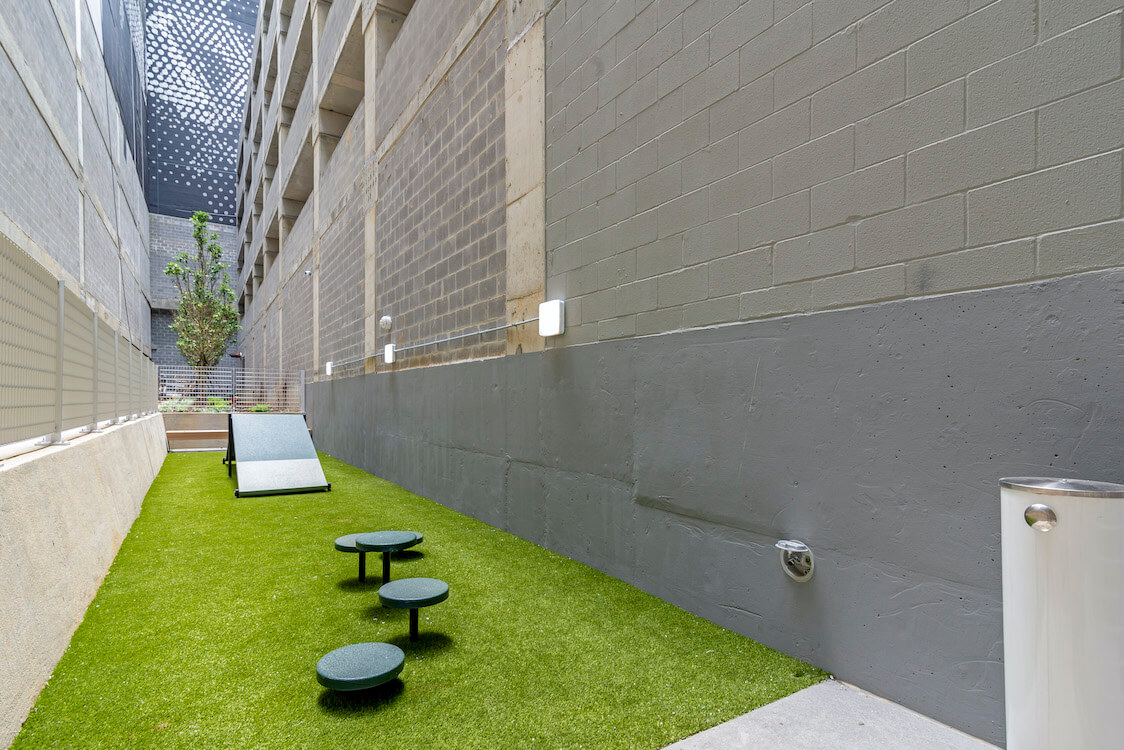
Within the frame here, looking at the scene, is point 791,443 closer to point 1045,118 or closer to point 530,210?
point 1045,118

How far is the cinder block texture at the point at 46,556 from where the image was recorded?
2156mm

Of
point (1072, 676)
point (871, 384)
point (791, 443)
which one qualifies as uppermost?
point (871, 384)

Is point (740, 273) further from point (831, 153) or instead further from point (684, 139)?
point (684, 139)

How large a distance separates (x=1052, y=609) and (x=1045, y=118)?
161cm

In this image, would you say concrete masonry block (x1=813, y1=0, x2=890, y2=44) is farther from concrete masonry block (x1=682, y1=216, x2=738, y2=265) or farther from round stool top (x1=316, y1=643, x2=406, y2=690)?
round stool top (x1=316, y1=643, x2=406, y2=690)

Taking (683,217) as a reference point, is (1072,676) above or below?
below

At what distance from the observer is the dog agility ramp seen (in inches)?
288

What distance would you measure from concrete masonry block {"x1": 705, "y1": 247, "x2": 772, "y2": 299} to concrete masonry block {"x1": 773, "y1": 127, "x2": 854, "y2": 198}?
1.06ft

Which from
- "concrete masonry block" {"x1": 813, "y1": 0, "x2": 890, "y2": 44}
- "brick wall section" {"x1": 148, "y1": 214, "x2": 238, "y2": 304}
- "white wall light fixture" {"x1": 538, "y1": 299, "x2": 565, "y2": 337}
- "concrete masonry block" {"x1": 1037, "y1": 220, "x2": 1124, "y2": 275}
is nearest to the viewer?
"concrete masonry block" {"x1": 1037, "y1": 220, "x2": 1124, "y2": 275}

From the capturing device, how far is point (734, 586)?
303 cm

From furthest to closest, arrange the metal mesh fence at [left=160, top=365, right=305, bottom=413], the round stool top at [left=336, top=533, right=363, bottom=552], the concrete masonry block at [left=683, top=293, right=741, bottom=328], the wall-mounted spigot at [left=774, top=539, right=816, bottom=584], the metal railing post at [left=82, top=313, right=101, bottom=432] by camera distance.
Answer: the metal mesh fence at [left=160, top=365, right=305, bottom=413] < the metal railing post at [left=82, top=313, right=101, bottom=432] < the round stool top at [left=336, top=533, right=363, bottom=552] < the concrete masonry block at [left=683, top=293, right=741, bottom=328] < the wall-mounted spigot at [left=774, top=539, right=816, bottom=584]

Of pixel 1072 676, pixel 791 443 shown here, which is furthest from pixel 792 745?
pixel 791 443

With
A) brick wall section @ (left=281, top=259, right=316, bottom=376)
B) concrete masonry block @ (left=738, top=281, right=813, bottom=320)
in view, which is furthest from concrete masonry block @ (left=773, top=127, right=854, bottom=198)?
brick wall section @ (left=281, top=259, right=316, bottom=376)

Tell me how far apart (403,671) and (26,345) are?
2.68 metres
